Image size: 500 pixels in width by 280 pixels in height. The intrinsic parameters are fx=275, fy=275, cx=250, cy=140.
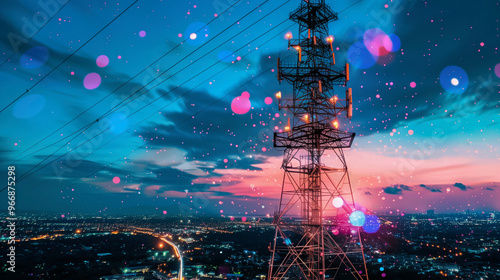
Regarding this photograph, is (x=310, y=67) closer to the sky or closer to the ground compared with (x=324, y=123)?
closer to the sky

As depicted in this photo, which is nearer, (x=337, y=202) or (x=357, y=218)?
(x=357, y=218)

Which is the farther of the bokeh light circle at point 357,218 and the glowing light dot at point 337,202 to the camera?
the glowing light dot at point 337,202

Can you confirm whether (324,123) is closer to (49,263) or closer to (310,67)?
(310,67)

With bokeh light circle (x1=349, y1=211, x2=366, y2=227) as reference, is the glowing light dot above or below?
above

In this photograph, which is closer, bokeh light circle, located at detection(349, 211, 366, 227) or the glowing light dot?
bokeh light circle, located at detection(349, 211, 366, 227)

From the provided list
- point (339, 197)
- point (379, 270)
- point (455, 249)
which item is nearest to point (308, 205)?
point (339, 197)
